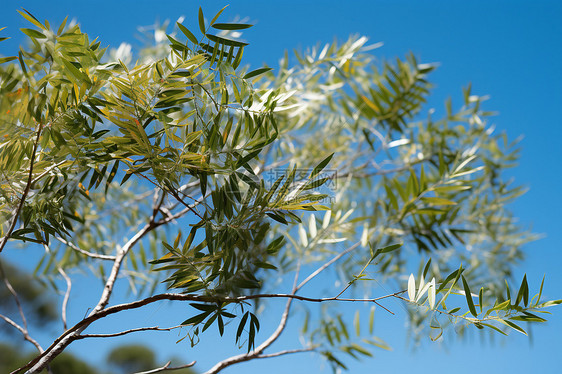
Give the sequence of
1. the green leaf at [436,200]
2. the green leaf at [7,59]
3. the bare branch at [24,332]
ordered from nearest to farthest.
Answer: the green leaf at [7,59]
the bare branch at [24,332]
the green leaf at [436,200]

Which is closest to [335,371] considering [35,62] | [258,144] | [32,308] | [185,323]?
[185,323]

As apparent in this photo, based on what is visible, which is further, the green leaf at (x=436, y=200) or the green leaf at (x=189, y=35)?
the green leaf at (x=436, y=200)

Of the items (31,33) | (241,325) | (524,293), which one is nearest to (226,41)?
(31,33)

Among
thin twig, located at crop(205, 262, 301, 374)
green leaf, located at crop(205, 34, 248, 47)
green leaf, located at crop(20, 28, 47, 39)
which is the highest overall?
green leaf, located at crop(205, 34, 248, 47)

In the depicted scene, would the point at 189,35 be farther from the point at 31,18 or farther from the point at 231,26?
the point at 31,18

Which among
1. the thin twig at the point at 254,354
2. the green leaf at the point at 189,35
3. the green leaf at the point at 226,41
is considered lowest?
the thin twig at the point at 254,354

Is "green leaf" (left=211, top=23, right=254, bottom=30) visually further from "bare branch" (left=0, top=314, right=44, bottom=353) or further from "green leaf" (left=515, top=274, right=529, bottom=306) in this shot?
"bare branch" (left=0, top=314, right=44, bottom=353)

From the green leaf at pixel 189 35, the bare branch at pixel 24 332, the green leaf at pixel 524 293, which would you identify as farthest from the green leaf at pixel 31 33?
the green leaf at pixel 524 293

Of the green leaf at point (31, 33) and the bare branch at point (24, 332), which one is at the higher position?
the green leaf at point (31, 33)

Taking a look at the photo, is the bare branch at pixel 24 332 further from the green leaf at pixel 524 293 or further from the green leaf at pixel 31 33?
the green leaf at pixel 524 293

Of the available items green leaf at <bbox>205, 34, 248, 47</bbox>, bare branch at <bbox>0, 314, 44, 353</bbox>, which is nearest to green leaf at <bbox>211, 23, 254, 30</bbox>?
green leaf at <bbox>205, 34, 248, 47</bbox>

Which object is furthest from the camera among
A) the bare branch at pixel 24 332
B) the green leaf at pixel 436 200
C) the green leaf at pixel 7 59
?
the green leaf at pixel 436 200

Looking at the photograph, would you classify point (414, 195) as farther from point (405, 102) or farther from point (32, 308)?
point (32, 308)

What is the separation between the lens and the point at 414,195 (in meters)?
1.08
